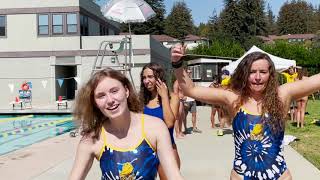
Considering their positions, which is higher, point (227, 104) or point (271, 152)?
point (227, 104)

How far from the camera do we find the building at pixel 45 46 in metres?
34.1

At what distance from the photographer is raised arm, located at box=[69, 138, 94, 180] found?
8.65 ft

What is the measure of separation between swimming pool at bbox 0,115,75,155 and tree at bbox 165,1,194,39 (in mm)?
77645

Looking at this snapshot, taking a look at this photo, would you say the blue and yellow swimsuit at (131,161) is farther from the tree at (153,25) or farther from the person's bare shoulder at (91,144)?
the tree at (153,25)

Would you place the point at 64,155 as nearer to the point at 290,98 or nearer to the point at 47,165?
the point at 47,165

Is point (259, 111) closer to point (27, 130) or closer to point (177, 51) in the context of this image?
point (177, 51)

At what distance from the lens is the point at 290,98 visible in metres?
3.71

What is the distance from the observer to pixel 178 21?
115 metres

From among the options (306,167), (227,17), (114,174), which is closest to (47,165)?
(306,167)

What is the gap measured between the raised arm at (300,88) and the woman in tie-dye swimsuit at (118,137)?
1.37 meters

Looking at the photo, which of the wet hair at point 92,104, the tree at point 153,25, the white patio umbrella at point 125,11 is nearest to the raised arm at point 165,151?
the wet hair at point 92,104

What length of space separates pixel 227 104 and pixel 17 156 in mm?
7456

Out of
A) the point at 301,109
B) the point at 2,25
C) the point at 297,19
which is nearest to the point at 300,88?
the point at 301,109

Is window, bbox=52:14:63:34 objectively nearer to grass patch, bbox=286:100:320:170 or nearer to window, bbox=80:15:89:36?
window, bbox=80:15:89:36
